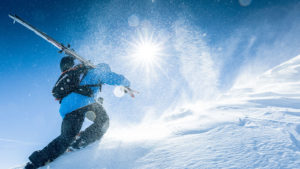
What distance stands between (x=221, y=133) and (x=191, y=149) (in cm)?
67

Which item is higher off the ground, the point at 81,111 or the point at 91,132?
the point at 81,111

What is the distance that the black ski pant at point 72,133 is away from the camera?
8.65 ft

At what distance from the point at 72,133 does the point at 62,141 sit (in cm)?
21

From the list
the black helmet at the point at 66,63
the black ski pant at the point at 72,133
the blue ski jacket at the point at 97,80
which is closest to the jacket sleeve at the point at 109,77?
the blue ski jacket at the point at 97,80

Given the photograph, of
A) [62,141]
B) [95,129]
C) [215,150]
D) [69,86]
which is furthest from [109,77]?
[215,150]

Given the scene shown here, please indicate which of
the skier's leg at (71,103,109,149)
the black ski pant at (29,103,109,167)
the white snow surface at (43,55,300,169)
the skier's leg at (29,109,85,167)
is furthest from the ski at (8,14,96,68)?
the white snow surface at (43,55,300,169)

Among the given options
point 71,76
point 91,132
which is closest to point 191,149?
point 91,132

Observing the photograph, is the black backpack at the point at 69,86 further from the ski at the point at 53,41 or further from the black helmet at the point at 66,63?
the ski at the point at 53,41

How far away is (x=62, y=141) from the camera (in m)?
2.80

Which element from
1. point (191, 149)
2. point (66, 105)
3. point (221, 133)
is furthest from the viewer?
point (66, 105)

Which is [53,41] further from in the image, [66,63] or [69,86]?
[69,86]

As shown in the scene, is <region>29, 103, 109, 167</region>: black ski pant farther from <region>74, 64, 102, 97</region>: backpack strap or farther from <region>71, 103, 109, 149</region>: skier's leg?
<region>74, 64, 102, 97</region>: backpack strap

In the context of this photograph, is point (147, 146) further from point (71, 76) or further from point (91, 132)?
point (71, 76)

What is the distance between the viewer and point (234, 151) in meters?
1.70
